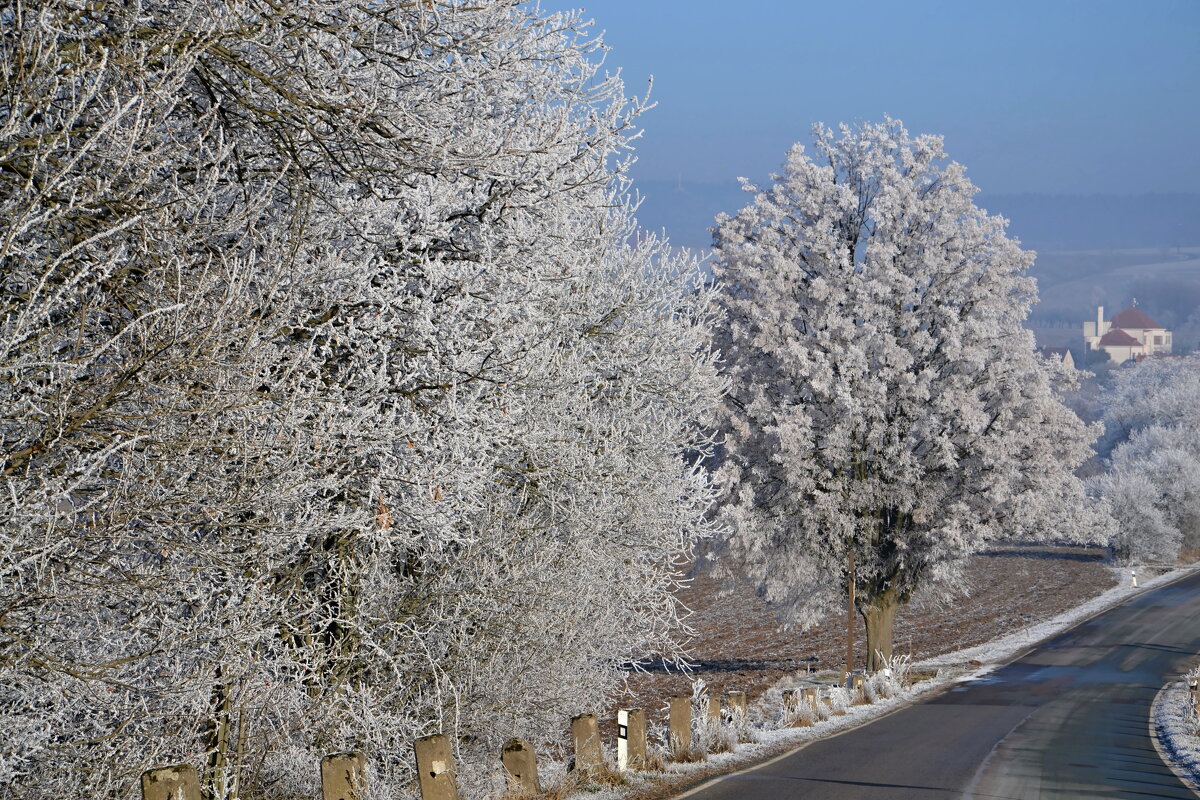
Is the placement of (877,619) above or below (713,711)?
above

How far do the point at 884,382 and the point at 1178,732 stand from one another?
9057 mm

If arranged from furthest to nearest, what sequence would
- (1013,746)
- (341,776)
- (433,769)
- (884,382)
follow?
1. (884,382)
2. (1013,746)
3. (433,769)
4. (341,776)

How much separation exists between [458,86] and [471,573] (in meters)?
3.64

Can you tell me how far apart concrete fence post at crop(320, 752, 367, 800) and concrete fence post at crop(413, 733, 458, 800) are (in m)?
0.49

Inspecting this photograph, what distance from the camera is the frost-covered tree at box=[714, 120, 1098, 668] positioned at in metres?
23.3

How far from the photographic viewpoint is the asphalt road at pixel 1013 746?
10688 mm

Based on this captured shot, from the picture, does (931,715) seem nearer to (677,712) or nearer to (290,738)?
(677,712)

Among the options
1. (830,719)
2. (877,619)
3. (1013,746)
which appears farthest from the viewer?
(877,619)

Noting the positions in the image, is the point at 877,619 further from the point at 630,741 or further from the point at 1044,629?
the point at 630,741

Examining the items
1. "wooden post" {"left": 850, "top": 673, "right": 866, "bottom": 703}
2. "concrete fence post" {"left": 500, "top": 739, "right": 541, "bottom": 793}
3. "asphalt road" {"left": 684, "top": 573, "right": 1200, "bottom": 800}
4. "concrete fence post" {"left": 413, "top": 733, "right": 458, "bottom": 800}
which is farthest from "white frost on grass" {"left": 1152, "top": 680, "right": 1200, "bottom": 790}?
"concrete fence post" {"left": 413, "top": 733, "right": 458, "bottom": 800}

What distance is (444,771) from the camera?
265 inches

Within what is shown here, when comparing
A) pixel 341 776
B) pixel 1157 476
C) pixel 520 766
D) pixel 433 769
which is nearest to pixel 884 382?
pixel 520 766

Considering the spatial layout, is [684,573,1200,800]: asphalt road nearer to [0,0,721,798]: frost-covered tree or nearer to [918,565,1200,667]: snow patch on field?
[918,565,1200,667]: snow patch on field

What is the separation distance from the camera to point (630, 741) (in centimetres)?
944
